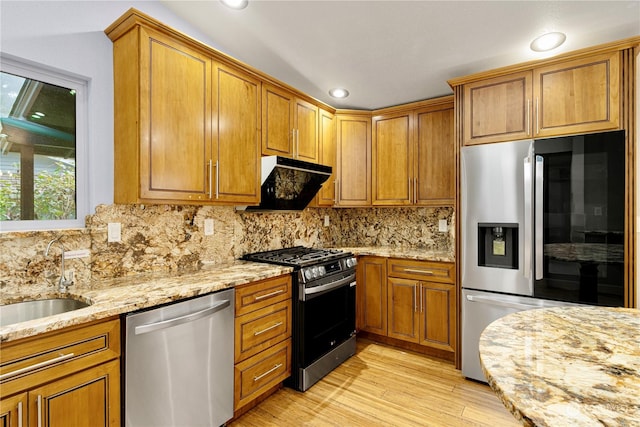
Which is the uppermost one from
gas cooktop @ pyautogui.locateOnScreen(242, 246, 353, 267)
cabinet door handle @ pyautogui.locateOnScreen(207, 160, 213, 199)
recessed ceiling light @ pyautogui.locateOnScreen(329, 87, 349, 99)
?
recessed ceiling light @ pyautogui.locateOnScreen(329, 87, 349, 99)

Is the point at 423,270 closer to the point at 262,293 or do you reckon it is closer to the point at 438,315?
the point at 438,315

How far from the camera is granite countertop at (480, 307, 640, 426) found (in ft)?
2.16

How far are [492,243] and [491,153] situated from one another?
700mm

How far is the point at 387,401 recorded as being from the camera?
235 centimetres

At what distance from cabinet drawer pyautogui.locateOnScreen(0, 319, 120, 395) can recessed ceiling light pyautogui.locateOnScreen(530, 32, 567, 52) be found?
122 inches

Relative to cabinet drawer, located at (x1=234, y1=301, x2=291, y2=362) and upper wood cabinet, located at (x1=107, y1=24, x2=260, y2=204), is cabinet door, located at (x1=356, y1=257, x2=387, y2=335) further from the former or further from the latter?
upper wood cabinet, located at (x1=107, y1=24, x2=260, y2=204)

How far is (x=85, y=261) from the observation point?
6.30ft

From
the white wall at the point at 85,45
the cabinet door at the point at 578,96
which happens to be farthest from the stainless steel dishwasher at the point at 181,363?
the cabinet door at the point at 578,96

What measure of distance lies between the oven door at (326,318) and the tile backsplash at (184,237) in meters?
0.80

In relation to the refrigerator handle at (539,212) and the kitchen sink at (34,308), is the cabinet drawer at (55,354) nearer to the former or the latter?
the kitchen sink at (34,308)

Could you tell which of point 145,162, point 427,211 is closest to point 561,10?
point 427,211

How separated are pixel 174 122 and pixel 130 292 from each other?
3.37 feet

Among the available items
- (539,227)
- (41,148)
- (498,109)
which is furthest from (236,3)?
(539,227)

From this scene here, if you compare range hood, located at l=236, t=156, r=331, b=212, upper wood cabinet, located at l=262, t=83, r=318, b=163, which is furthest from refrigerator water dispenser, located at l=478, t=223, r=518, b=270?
upper wood cabinet, located at l=262, t=83, r=318, b=163
